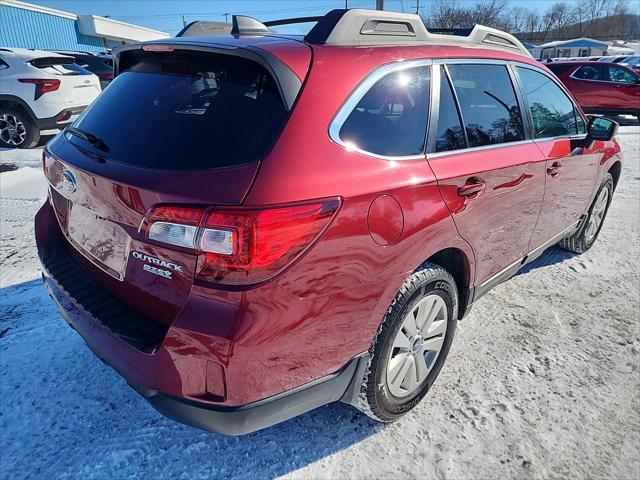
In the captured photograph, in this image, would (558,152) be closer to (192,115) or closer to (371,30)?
(371,30)

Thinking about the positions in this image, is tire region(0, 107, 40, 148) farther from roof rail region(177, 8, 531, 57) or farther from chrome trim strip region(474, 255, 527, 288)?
chrome trim strip region(474, 255, 527, 288)

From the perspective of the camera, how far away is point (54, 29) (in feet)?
111

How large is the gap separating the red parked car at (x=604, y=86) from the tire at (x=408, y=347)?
44.2 ft

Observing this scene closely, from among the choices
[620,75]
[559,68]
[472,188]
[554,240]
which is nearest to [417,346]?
[472,188]

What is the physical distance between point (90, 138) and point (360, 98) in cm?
121

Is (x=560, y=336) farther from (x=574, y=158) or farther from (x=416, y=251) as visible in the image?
(x=416, y=251)

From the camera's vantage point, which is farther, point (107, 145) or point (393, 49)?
point (393, 49)

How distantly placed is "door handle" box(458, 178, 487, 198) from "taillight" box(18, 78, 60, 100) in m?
8.29

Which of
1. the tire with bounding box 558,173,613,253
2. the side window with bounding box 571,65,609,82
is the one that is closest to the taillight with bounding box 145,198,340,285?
the tire with bounding box 558,173,613,253

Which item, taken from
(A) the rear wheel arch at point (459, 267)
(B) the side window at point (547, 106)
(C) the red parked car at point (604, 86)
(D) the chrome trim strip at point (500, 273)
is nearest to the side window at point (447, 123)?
(A) the rear wheel arch at point (459, 267)

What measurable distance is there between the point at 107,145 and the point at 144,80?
398 mm

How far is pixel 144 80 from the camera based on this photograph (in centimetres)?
208

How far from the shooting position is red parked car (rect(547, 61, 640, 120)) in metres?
13.1

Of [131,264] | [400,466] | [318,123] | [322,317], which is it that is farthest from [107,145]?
[400,466]
